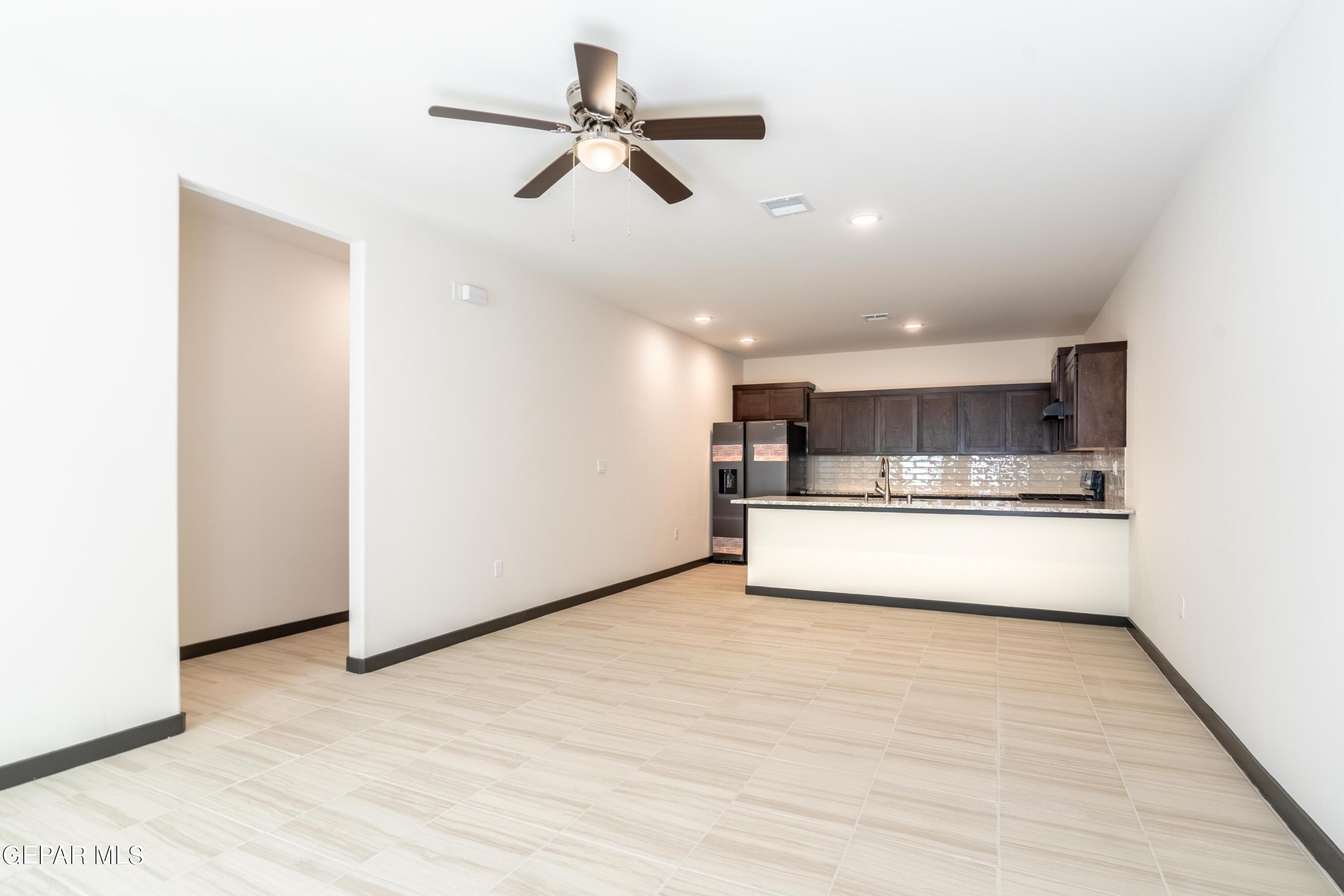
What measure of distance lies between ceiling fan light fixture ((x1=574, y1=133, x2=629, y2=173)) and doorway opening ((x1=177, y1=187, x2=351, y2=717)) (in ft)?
7.36

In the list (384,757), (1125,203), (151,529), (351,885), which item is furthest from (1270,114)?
(151,529)

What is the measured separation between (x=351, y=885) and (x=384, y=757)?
0.88m

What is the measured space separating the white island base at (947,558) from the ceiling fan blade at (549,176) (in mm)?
3835

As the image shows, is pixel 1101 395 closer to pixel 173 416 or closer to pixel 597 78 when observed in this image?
pixel 597 78

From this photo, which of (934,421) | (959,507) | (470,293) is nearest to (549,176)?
(470,293)

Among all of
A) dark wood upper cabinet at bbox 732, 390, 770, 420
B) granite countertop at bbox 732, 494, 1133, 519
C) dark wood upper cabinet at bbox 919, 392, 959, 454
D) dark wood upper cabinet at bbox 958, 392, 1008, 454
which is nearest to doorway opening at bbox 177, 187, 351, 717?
granite countertop at bbox 732, 494, 1133, 519

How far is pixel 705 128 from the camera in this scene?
2.59m

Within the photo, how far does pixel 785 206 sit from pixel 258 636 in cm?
433

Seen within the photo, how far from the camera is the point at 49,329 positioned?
8.63ft

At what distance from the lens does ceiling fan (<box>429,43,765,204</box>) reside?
2375 millimetres

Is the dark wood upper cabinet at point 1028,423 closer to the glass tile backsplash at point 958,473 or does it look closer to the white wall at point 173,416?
the glass tile backsplash at point 958,473

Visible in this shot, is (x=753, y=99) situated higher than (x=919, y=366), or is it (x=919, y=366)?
(x=753, y=99)

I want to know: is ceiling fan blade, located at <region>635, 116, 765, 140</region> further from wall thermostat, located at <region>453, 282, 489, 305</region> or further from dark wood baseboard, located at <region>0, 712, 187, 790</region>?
dark wood baseboard, located at <region>0, 712, 187, 790</region>

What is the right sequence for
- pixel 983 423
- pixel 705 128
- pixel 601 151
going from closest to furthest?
pixel 705 128 < pixel 601 151 < pixel 983 423
